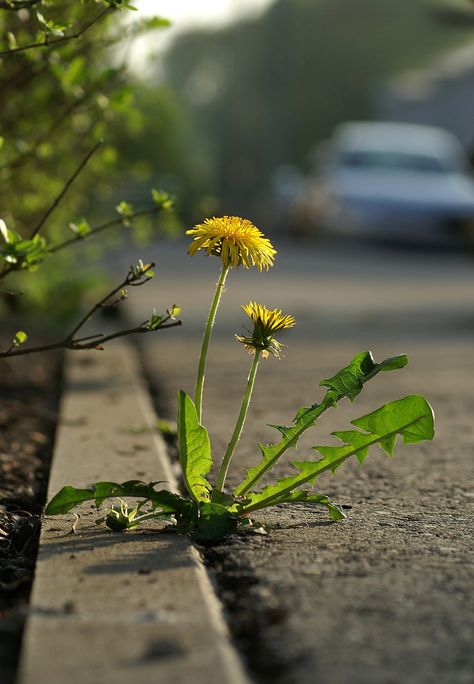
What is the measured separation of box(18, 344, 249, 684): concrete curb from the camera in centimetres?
220

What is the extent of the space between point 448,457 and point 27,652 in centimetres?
261

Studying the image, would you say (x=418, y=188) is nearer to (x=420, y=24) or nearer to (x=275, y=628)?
(x=275, y=628)

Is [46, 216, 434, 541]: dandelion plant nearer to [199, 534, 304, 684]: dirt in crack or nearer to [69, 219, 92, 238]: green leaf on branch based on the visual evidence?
[199, 534, 304, 684]: dirt in crack

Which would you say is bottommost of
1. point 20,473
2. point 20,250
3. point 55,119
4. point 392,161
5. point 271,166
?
point 20,473

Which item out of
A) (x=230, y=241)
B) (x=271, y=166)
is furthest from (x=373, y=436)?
(x=271, y=166)

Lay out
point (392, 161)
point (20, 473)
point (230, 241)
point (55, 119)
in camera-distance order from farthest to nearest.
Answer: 1. point (392, 161)
2. point (55, 119)
3. point (20, 473)
4. point (230, 241)

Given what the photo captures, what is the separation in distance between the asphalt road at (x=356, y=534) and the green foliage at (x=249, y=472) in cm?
9

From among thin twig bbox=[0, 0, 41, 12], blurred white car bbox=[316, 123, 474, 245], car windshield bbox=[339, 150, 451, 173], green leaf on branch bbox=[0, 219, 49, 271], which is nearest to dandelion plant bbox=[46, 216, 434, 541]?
green leaf on branch bbox=[0, 219, 49, 271]

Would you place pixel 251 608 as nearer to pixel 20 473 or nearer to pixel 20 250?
pixel 20 250

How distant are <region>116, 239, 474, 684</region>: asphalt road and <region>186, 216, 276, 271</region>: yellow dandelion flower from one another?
0.68 m

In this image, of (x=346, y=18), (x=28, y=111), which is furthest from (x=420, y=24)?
(x=28, y=111)

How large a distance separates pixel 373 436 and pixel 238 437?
0.36 metres

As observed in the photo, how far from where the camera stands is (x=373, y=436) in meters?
3.30

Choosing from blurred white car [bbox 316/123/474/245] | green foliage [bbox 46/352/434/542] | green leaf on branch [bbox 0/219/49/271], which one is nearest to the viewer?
green leaf on branch [bbox 0/219/49/271]
